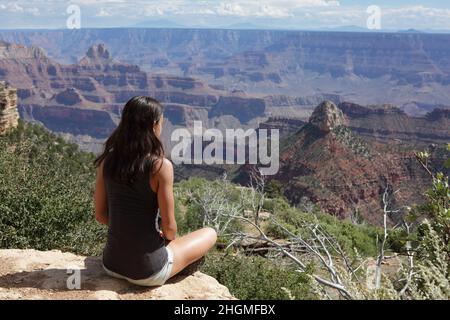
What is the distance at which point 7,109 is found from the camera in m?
23.2

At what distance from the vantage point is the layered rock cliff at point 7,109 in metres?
23.0

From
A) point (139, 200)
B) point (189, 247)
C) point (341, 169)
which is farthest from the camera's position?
point (341, 169)

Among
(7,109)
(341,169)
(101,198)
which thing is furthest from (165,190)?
(341,169)

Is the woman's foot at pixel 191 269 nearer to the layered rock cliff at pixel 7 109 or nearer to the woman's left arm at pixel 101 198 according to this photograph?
Result: the woman's left arm at pixel 101 198

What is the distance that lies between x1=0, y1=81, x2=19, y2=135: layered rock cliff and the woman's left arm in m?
20.2

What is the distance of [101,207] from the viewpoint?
4.46 m

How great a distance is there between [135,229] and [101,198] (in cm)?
55

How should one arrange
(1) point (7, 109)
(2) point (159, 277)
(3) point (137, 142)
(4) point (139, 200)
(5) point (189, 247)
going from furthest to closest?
(1) point (7, 109)
(5) point (189, 247)
(2) point (159, 277)
(4) point (139, 200)
(3) point (137, 142)

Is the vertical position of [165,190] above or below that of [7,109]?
above

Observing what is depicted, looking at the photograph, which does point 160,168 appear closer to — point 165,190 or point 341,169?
point 165,190

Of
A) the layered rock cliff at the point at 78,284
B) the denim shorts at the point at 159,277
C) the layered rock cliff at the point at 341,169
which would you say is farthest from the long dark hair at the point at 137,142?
the layered rock cliff at the point at 341,169

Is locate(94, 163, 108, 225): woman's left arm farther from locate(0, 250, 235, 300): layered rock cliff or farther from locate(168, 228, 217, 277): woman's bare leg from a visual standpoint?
locate(168, 228, 217, 277): woman's bare leg

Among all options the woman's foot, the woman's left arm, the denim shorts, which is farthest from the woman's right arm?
the woman's foot
